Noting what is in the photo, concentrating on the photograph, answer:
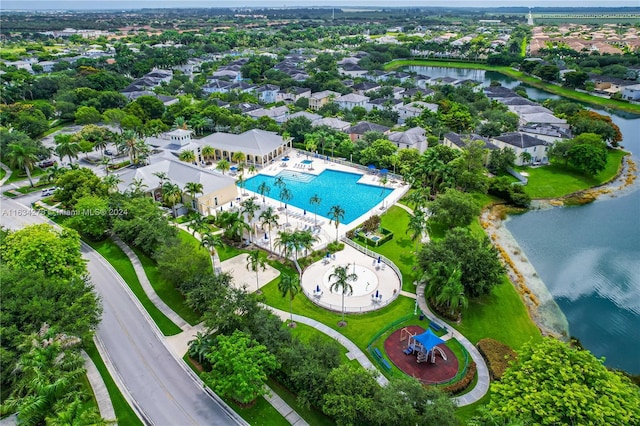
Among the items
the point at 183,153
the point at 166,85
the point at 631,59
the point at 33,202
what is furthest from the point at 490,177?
the point at 631,59

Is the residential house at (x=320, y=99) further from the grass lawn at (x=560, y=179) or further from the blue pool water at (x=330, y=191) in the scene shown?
the grass lawn at (x=560, y=179)

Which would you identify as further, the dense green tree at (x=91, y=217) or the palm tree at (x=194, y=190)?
the palm tree at (x=194, y=190)

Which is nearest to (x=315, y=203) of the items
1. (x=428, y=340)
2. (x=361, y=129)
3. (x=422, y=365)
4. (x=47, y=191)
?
(x=361, y=129)

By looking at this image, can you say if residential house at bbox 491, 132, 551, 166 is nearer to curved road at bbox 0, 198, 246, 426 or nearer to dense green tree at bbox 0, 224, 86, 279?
curved road at bbox 0, 198, 246, 426

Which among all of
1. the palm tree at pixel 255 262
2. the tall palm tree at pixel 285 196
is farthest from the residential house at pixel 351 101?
the palm tree at pixel 255 262

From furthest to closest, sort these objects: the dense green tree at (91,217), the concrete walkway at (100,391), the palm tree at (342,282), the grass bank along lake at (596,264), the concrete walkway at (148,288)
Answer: the dense green tree at (91,217), the grass bank along lake at (596,264), the concrete walkway at (148,288), the palm tree at (342,282), the concrete walkway at (100,391)

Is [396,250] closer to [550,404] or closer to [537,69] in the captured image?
[550,404]

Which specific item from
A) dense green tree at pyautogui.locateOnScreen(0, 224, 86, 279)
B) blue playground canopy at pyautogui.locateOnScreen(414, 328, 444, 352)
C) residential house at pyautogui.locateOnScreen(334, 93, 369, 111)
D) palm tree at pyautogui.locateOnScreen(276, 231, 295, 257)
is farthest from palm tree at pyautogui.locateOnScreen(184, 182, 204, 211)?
residential house at pyautogui.locateOnScreen(334, 93, 369, 111)
